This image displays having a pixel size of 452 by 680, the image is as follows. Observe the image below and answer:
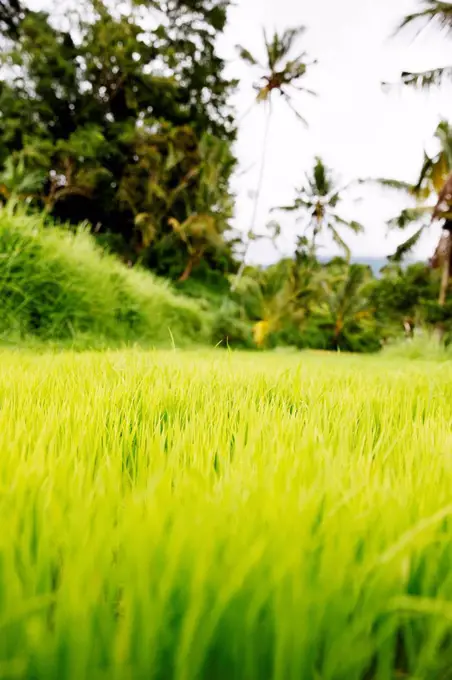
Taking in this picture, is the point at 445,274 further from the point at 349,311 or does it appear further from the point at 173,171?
the point at 173,171

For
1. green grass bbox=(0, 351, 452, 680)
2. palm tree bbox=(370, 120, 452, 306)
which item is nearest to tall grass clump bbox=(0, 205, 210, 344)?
green grass bbox=(0, 351, 452, 680)

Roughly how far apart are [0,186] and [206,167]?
6.72 meters

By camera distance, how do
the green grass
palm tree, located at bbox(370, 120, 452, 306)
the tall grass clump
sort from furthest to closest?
palm tree, located at bbox(370, 120, 452, 306) → the tall grass clump → the green grass

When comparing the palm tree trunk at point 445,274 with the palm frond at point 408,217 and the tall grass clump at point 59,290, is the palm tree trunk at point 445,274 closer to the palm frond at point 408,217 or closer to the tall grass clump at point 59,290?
the palm frond at point 408,217

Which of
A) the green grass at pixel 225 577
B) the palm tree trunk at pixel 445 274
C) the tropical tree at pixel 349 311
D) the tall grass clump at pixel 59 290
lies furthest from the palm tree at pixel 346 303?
the green grass at pixel 225 577

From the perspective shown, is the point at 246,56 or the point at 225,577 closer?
the point at 225,577

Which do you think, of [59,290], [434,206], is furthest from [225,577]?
[434,206]

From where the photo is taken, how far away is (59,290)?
518cm

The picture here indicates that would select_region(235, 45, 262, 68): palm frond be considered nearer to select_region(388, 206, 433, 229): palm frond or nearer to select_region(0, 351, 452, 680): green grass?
select_region(388, 206, 433, 229): palm frond

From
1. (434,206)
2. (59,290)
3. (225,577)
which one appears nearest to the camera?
(225,577)

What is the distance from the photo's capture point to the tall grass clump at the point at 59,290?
4797mm

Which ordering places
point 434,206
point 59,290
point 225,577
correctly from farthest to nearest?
point 434,206
point 59,290
point 225,577

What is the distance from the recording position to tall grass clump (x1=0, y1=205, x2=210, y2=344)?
15.7 ft

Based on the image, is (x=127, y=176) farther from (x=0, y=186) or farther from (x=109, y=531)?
(x=109, y=531)
